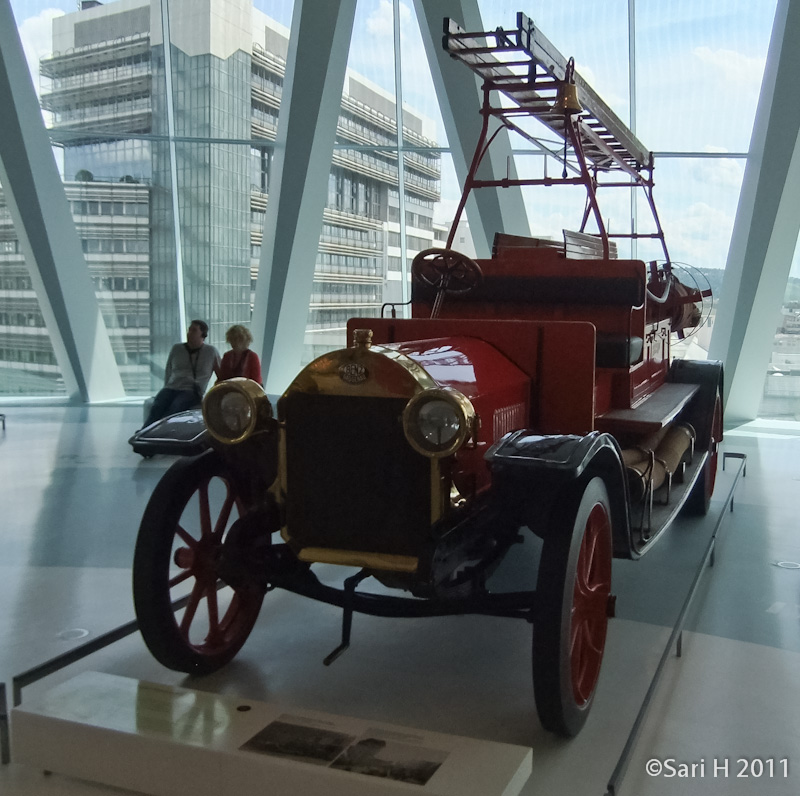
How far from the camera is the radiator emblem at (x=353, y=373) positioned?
107 inches

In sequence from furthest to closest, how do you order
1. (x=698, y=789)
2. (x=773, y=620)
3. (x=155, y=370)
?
(x=155, y=370) < (x=773, y=620) < (x=698, y=789)

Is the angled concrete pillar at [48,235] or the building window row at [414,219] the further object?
the building window row at [414,219]

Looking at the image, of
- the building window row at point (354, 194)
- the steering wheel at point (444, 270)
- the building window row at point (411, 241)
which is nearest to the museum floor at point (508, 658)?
the steering wheel at point (444, 270)

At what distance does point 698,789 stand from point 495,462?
109 cm

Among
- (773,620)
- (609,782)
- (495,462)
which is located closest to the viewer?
(609,782)

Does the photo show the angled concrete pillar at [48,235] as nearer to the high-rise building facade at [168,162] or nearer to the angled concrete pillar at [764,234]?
the high-rise building facade at [168,162]

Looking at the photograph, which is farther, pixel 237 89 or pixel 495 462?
pixel 237 89

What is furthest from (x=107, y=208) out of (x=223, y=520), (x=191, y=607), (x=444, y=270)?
(x=191, y=607)

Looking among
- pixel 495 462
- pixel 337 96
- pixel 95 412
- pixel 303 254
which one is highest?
pixel 337 96

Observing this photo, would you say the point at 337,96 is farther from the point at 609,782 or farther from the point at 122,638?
the point at 609,782

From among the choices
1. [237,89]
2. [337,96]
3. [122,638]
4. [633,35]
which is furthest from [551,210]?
[122,638]

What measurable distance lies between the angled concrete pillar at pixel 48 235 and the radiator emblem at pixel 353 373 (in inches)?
325

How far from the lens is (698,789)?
2379 mm

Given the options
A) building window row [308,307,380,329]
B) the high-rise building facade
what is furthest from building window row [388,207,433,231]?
building window row [308,307,380,329]
